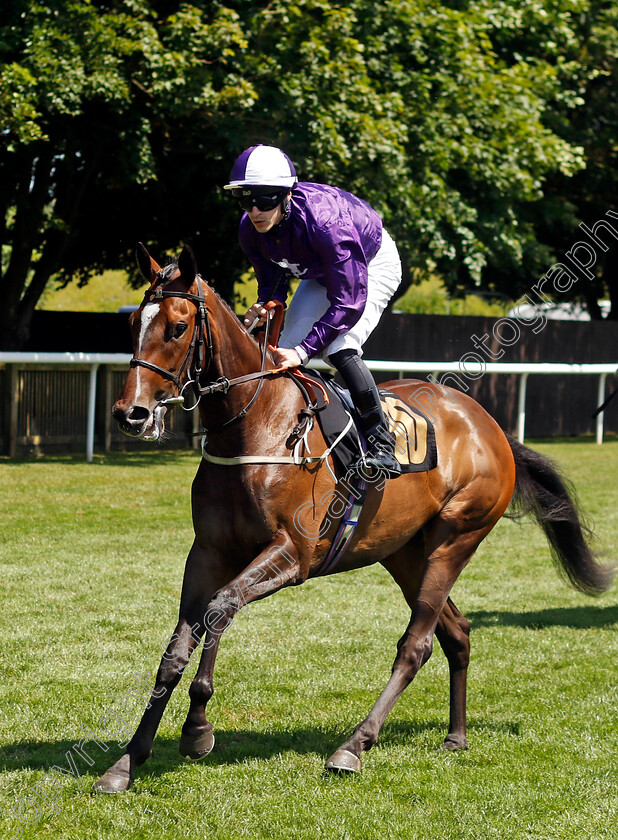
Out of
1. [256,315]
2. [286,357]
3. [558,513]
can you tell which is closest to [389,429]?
[286,357]

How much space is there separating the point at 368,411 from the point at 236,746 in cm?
152

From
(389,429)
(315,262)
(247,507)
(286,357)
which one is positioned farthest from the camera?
(389,429)

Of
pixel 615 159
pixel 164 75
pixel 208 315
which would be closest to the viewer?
pixel 208 315

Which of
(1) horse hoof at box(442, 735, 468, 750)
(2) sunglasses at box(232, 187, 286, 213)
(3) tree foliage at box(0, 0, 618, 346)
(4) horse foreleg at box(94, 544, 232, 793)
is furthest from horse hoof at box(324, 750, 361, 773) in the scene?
(3) tree foliage at box(0, 0, 618, 346)

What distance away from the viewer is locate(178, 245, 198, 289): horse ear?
3434 mm

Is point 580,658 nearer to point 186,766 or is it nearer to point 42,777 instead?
point 186,766

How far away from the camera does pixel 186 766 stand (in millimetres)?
3844

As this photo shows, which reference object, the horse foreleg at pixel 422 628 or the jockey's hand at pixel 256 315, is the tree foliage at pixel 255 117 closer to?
the jockey's hand at pixel 256 315

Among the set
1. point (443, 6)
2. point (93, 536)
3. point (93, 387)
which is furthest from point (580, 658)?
A: point (443, 6)

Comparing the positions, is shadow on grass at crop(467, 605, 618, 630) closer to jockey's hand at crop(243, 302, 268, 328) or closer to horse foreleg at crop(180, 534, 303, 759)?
horse foreleg at crop(180, 534, 303, 759)

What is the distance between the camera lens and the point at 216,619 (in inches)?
139

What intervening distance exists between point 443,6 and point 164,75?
509cm

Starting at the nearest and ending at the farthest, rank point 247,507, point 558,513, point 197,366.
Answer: point 197,366
point 247,507
point 558,513

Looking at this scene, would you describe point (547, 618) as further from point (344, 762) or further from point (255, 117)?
point (255, 117)
